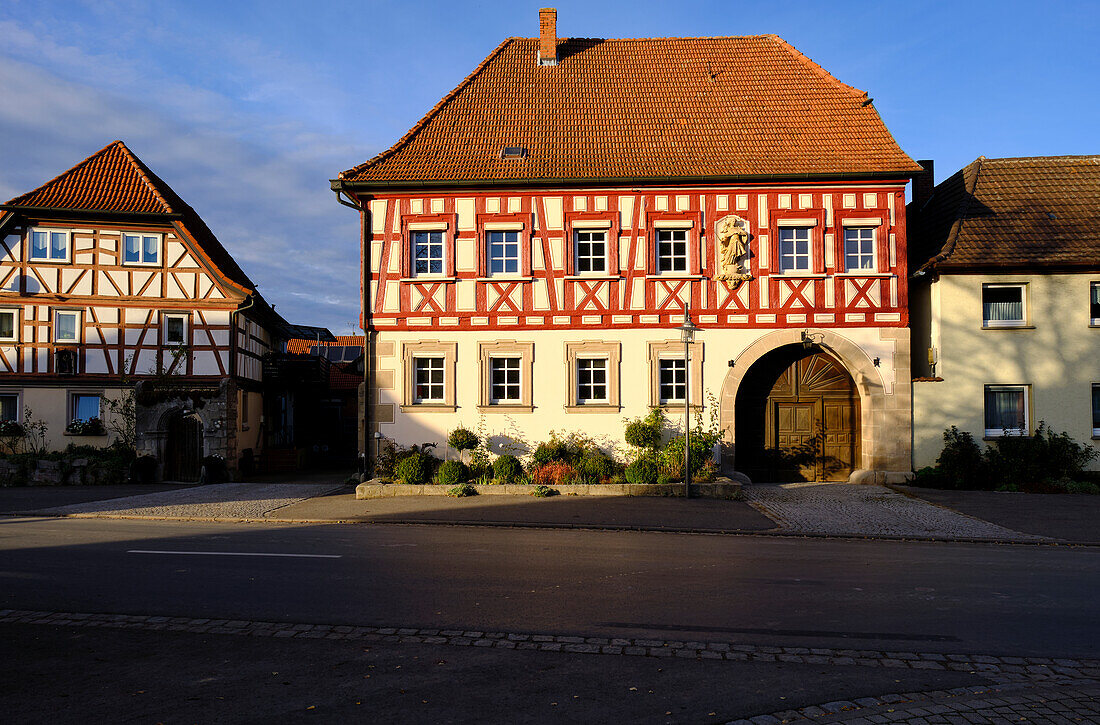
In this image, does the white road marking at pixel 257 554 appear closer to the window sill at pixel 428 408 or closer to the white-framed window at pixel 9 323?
the window sill at pixel 428 408

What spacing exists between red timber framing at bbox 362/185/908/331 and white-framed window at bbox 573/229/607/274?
0.18 meters

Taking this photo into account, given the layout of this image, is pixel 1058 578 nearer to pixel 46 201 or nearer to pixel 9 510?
pixel 9 510

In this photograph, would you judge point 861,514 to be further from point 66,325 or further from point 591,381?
point 66,325

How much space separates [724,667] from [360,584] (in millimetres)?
4096

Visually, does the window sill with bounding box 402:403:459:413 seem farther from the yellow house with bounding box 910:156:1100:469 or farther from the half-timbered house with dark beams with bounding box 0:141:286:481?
the yellow house with bounding box 910:156:1100:469

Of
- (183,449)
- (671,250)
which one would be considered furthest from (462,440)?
(183,449)

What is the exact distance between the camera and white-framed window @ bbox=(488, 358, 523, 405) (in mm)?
18359

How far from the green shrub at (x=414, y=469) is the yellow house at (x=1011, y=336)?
39.0 feet

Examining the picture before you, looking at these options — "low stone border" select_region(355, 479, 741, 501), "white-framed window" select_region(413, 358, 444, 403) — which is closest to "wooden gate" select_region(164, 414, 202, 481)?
"white-framed window" select_region(413, 358, 444, 403)

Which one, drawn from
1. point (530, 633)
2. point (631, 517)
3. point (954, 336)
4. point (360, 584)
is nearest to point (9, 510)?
point (360, 584)

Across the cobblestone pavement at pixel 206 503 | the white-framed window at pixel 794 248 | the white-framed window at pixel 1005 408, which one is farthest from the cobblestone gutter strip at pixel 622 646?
the white-framed window at pixel 1005 408

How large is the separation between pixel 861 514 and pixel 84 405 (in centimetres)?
2180

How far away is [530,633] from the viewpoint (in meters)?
6.05

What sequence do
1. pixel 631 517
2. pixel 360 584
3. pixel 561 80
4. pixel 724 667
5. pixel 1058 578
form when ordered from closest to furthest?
pixel 724 667 → pixel 360 584 → pixel 1058 578 → pixel 631 517 → pixel 561 80
